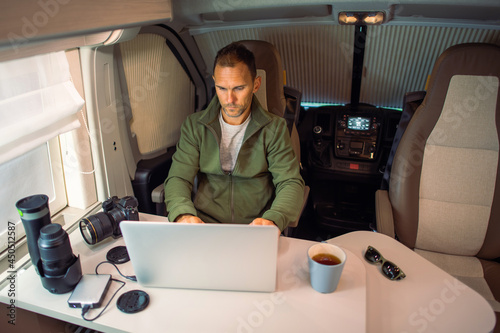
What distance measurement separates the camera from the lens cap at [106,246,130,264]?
1384 millimetres

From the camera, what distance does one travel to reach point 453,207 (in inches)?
71.9

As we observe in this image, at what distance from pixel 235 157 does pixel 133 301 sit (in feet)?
2.71

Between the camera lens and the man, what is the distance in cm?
27

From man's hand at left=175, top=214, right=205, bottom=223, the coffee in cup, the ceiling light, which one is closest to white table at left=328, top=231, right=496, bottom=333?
the coffee in cup

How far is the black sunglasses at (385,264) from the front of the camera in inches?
52.1

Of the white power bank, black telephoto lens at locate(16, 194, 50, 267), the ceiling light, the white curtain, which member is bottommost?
the white power bank

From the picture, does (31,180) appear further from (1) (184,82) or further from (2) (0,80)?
(1) (184,82)

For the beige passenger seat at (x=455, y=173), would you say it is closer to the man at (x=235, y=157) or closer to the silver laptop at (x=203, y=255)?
the man at (x=235, y=157)

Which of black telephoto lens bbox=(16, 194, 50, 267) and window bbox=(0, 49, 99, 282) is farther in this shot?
window bbox=(0, 49, 99, 282)

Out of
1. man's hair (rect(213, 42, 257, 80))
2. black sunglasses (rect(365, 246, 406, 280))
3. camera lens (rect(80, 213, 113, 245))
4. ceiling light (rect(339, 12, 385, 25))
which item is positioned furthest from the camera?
ceiling light (rect(339, 12, 385, 25))

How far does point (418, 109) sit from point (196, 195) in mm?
1176

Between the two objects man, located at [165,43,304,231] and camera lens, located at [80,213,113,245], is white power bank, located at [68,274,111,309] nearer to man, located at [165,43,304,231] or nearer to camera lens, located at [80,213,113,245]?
camera lens, located at [80,213,113,245]

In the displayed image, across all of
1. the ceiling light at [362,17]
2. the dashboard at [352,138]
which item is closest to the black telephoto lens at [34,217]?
the ceiling light at [362,17]

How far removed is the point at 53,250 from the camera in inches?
47.4
